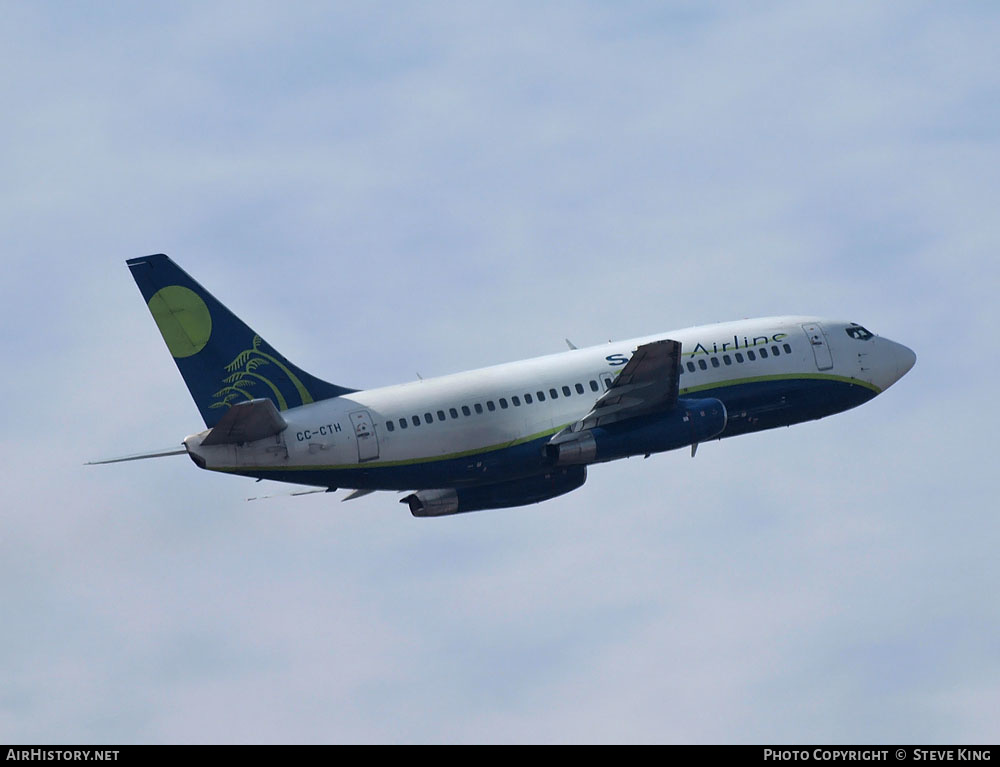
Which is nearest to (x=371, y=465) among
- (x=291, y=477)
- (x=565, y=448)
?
(x=291, y=477)

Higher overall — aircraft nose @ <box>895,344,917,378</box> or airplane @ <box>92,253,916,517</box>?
aircraft nose @ <box>895,344,917,378</box>

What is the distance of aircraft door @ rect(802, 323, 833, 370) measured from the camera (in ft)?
249

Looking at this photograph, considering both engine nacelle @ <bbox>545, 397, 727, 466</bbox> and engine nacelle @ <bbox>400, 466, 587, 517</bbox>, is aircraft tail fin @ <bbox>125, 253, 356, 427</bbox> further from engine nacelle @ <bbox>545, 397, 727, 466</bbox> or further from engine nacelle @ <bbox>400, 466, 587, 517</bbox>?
engine nacelle @ <bbox>545, 397, 727, 466</bbox>

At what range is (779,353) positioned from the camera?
74.8m

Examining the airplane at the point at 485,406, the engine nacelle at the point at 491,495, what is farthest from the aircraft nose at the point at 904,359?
the engine nacelle at the point at 491,495

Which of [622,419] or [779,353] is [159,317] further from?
[779,353]

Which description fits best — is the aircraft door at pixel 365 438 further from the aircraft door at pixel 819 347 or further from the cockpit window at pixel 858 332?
the cockpit window at pixel 858 332

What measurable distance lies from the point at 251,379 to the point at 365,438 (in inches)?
193

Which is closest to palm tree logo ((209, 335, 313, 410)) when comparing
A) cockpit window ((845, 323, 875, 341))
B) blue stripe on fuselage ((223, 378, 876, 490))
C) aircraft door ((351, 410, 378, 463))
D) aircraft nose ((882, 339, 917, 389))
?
aircraft door ((351, 410, 378, 463))

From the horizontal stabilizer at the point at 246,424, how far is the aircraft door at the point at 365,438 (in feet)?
10.0

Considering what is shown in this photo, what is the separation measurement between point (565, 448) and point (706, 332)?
9.46 metres

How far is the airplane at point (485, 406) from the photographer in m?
65.4

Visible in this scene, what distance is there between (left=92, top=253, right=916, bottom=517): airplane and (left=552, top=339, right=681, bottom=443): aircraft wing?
0.18 ft
